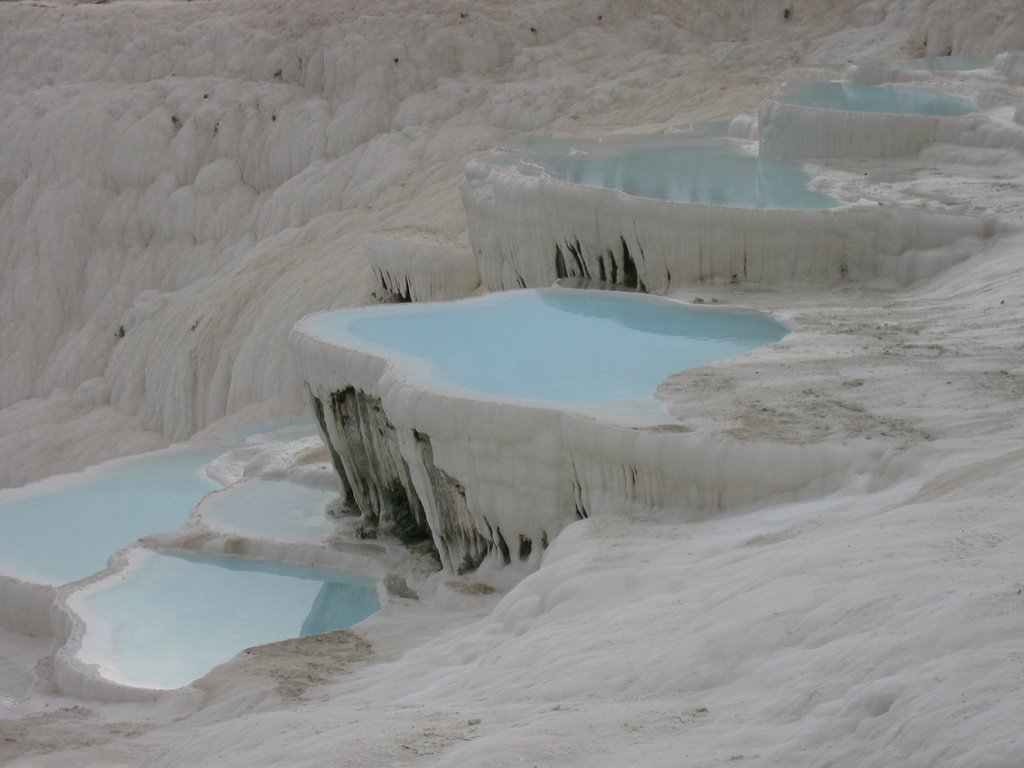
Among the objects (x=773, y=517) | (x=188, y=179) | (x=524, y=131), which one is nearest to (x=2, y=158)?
(x=188, y=179)

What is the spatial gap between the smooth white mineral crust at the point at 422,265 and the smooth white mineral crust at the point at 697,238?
1946 millimetres

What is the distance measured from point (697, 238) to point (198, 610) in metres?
5.32

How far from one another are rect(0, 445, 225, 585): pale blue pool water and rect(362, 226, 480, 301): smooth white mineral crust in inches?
132

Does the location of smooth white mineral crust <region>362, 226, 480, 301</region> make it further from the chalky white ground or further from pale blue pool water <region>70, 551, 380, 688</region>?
pale blue pool water <region>70, 551, 380, 688</region>

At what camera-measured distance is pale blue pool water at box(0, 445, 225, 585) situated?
1200 centimetres

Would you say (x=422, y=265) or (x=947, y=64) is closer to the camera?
(x=422, y=265)

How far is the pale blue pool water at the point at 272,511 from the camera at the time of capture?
11203 millimetres

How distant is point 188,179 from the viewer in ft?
92.9

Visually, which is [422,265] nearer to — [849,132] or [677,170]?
[677,170]

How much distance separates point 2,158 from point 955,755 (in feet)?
92.7

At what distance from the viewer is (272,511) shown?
1195cm

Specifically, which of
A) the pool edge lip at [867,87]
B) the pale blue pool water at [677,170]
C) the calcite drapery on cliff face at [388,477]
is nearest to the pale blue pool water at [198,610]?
the calcite drapery on cliff face at [388,477]

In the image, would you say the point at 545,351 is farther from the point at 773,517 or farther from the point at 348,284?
the point at 348,284

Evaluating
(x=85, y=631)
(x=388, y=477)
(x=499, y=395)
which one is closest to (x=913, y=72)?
(x=388, y=477)
